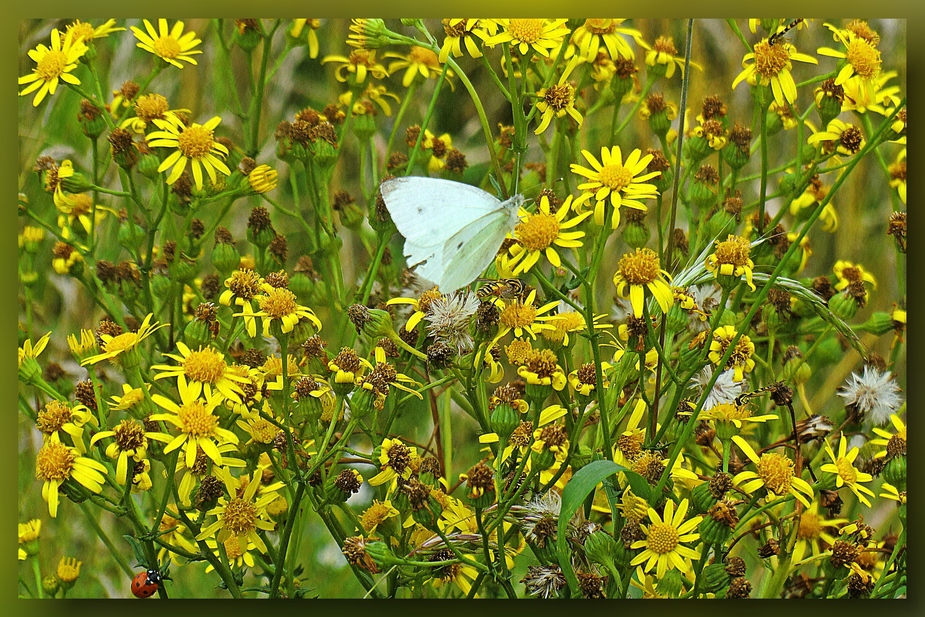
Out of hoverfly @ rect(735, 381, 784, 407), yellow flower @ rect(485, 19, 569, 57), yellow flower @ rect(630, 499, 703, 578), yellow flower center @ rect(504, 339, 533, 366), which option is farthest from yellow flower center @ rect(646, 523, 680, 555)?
yellow flower @ rect(485, 19, 569, 57)

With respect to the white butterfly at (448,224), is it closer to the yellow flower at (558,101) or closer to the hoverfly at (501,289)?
the hoverfly at (501,289)

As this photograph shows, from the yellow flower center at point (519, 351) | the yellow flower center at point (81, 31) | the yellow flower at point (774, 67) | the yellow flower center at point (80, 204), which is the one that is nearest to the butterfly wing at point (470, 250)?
the yellow flower center at point (519, 351)

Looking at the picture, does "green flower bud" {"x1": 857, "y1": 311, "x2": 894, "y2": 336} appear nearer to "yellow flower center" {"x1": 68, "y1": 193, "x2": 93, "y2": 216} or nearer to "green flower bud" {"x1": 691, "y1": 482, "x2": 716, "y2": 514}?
"green flower bud" {"x1": 691, "y1": 482, "x2": 716, "y2": 514}

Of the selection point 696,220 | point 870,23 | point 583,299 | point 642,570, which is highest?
point 870,23

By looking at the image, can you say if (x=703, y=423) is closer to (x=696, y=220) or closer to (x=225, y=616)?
(x=696, y=220)

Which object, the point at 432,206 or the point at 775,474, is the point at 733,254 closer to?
the point at 775,474

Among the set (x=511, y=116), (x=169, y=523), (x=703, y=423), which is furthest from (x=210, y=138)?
(x=703, y=423)
